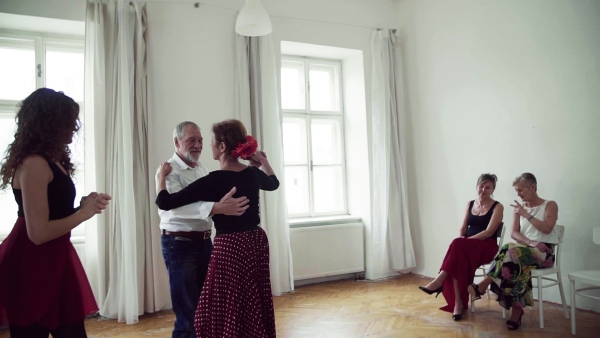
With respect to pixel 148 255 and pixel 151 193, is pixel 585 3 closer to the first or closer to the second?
pixel 151 193

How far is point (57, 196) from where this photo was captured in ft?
5.25

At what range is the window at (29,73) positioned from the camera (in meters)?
4.27

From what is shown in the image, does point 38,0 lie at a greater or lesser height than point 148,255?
greater

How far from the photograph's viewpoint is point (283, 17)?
4.99 metres

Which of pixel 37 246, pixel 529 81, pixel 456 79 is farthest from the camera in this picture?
pixel 456 79

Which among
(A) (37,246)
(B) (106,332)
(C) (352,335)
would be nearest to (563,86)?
(C) (352,335)

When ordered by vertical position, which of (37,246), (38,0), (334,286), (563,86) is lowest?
(334,286)

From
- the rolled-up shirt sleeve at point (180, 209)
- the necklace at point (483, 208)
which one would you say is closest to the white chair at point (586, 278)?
the necklace at point (483, 208)

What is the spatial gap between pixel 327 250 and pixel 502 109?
7.78 feet

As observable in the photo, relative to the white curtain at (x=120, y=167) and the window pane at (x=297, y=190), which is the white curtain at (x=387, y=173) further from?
the white curtain at (x=120, y=167)

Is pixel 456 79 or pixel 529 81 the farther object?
pixel 456 79

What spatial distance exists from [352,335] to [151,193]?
2.16 m

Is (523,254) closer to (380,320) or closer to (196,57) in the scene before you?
(380,320)

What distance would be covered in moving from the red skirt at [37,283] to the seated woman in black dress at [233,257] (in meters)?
0.61
